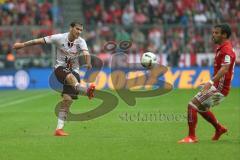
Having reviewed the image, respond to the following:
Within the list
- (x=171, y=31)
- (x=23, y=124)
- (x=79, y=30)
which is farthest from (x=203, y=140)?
(x=171, y=31)

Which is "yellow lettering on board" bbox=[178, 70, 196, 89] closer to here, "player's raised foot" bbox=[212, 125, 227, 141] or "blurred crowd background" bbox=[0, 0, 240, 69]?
"blurred crowd background" bbox=[0, 0, 240, 69]

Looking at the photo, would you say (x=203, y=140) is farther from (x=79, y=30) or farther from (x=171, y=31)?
(x=171, y=31)

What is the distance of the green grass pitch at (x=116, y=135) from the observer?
11.0m

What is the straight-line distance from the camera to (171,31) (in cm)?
3266

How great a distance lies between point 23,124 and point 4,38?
55.5ft

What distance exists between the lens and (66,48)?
14.2 metres

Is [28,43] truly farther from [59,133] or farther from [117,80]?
[117,80]

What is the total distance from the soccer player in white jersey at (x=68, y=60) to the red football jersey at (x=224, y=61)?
2.86 metres

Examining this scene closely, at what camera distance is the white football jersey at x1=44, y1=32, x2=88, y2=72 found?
1410cm

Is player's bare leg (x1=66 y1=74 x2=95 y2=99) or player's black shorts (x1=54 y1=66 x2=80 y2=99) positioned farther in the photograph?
player's black shorts (x1=54 y1=66 x2=80 y2=99)

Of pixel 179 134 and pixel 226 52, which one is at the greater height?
pixel 226 52

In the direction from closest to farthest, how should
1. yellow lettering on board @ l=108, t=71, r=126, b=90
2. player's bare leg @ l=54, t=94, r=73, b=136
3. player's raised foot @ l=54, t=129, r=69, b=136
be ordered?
player's raised foot @ l=54, t=129, r=69, b=136
player's bare leg @ l=54, t=94, r=73, b=136
yellow lettering on board @ l=108, t=71, r=126, b=90

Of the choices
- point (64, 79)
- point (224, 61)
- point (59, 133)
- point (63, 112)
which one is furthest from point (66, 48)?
point (224, 61)

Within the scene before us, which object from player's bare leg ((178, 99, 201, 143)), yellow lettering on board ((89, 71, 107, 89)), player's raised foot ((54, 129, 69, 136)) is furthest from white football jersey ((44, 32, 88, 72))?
yellow lettering on board ((89, 71, 107, 89))
